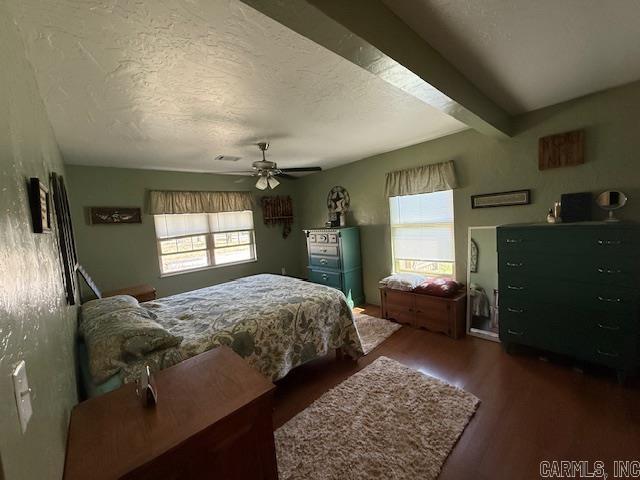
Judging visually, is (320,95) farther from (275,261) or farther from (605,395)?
(275,261)

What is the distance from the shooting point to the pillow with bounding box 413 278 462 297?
3.13m

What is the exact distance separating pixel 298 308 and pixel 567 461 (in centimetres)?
196

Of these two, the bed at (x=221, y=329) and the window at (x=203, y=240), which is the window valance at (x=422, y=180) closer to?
the bed at (x=221, y=329)

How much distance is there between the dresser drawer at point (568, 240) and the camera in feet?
6.63

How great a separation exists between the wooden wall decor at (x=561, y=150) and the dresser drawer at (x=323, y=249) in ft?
8.80

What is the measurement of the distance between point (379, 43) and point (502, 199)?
8.10 feet

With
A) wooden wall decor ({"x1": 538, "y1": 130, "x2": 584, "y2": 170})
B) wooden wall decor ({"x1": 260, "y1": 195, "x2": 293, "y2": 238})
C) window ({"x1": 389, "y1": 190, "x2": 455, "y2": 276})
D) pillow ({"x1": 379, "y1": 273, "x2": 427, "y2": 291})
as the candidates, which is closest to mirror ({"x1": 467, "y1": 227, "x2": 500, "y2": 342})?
window ({"x1": 389, "y1": 190, "x2": 455, "y2": 276})

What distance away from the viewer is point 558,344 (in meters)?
2.33

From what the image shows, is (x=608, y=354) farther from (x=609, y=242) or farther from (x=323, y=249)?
(x=323, y=249)

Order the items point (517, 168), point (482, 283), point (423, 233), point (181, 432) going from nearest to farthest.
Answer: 1. point (181, 432)
2. point (517, 168)
3. point (482, 283)
4. point (423, 233)

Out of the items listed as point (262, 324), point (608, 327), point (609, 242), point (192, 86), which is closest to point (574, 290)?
point (608, 327)

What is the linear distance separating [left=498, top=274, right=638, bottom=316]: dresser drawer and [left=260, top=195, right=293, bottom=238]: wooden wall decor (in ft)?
12.2

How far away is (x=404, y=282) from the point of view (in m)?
3.45

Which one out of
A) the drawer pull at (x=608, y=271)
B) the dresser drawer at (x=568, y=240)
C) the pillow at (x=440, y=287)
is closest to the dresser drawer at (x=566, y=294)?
the drawer pull at (x=608, y=271)
